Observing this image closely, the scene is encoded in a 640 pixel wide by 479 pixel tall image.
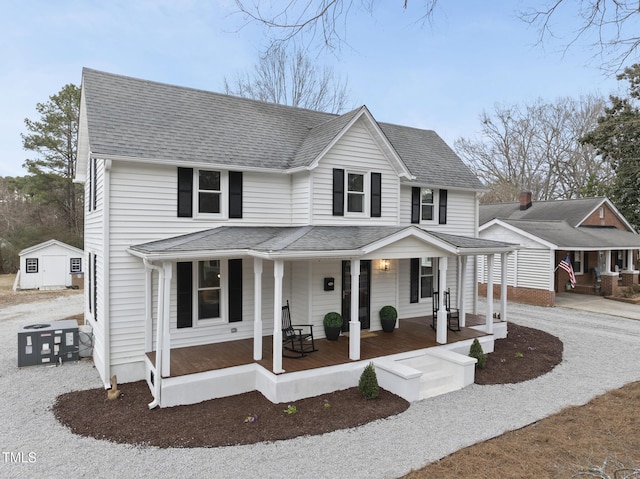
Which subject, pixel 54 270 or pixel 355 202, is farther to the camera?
pixel 54 270

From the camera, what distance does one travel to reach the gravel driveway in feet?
18.7

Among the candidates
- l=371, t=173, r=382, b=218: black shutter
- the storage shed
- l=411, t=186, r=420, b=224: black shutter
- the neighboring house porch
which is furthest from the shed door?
l=411, t=186, r=420, b=224: black shutter

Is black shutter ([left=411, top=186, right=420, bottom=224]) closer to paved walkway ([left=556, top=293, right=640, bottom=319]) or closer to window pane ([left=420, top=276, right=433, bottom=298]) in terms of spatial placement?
window pane ([left=420, top=276, right=433, bottom=298])

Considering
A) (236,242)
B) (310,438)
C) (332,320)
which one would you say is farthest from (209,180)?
(310,438)

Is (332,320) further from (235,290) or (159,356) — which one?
(159,356)

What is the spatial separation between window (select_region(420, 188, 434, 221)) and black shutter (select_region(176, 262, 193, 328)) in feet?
26.3

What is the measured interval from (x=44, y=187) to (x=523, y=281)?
34449 millimetres

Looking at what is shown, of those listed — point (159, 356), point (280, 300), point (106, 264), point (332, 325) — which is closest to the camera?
point (159, 356)

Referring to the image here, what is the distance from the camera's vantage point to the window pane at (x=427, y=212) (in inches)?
541

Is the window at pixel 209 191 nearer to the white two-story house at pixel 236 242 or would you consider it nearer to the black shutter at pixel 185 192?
the white two-story house at pixel 236 242

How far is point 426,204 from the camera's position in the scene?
13758 millimetres

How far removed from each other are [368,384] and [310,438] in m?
1.90

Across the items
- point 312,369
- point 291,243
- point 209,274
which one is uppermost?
point 291,243

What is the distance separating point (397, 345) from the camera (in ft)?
32.8
